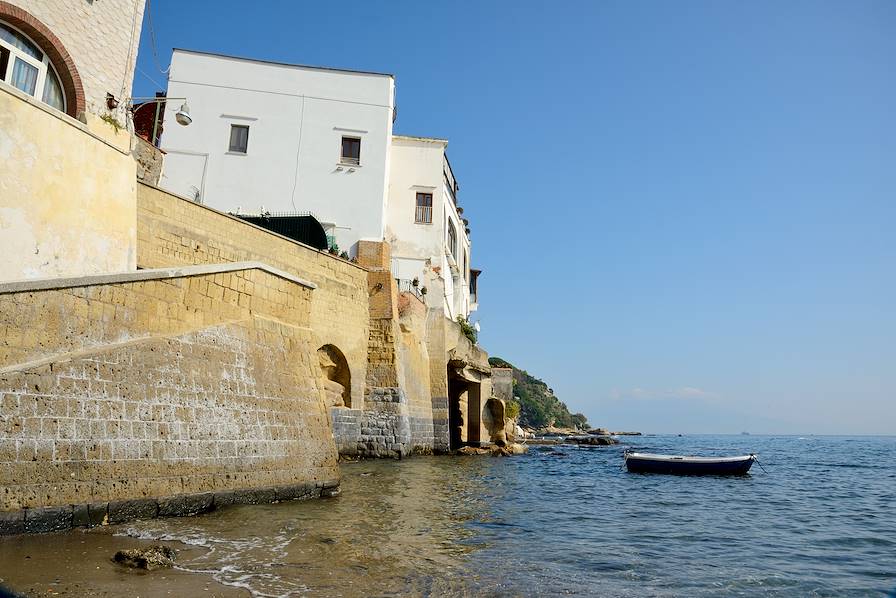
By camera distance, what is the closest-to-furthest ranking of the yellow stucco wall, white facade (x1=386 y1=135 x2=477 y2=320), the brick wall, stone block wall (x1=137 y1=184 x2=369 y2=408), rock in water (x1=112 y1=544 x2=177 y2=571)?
rock in water (x1=112 y1=544 x2=177 y2=571)
the yellow stucco wall
the brick wall
stone block wall (x1=137 y1=184 x2=369 y2=408)
white facade (x1=386 y1=135 x2=477 y2=320)

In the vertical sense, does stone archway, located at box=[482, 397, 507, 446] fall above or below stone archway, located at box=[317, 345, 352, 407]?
below

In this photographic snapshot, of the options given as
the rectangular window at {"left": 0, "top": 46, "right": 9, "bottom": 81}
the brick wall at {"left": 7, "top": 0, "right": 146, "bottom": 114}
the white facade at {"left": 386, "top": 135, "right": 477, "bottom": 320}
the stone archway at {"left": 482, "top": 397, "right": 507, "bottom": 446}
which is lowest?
the stone archway at {"left": 482, "top": 397, "right": 507, "bottom": 446}

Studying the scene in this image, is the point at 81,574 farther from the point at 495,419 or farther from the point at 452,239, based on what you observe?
the point at 495,419

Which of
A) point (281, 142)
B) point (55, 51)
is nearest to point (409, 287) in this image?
point (281, 142)

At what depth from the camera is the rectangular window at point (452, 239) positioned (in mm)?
30016

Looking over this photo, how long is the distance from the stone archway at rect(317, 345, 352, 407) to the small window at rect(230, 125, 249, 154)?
10602 millimetres

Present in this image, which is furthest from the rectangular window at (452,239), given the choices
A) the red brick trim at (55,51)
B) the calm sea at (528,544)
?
the red brick trim at (55,51)

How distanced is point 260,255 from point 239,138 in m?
10.7

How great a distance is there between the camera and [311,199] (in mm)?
24125

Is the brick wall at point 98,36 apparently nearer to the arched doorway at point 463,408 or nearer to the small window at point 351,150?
the small window at point 351,150

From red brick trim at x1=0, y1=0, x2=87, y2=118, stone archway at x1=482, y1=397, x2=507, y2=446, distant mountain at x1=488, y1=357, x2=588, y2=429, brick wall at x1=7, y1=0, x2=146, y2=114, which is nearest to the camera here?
red brick trim at x1=0, y1=0, x2=87, y2=118

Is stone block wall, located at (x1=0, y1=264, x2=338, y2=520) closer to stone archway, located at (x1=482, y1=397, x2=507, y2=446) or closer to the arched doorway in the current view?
the arched doorway

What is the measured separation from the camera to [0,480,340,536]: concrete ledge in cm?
573

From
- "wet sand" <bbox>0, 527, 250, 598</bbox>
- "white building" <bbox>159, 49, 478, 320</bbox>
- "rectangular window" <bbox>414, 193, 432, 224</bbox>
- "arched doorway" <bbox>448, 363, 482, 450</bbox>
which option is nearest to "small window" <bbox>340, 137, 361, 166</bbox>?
"white building" <bbox>159, 49, 478, 320</bbox>
